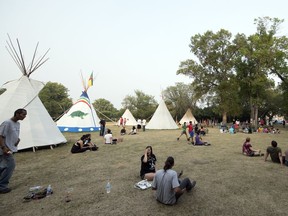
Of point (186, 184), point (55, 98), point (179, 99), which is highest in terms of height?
point (179, 99)

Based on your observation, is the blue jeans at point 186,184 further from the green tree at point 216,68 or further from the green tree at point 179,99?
the green tree at point 179,99

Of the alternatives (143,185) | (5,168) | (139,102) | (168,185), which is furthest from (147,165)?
(139,102)

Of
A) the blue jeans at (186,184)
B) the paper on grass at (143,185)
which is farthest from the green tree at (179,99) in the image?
the blue jeans at (186,184)

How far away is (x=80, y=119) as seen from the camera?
19156mm

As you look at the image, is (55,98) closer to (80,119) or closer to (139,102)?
(139,102)

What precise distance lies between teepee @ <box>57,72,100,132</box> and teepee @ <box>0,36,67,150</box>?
7522 millimetres

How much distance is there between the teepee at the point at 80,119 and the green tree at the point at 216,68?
16.0m

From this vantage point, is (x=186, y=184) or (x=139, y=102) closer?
(x=186, y=184)

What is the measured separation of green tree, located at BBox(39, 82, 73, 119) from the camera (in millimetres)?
50688

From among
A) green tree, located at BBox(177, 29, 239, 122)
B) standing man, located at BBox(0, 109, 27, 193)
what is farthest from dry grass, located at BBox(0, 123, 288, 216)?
green tree, located at BBox(177, 29, 239, 122)

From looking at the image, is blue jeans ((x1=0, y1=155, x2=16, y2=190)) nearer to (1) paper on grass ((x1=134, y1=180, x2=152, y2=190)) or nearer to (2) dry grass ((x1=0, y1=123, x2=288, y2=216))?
(2) dry grass ((x1=0, y1=123, x2=288, y2=216))

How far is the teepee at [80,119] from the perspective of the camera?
18.8m

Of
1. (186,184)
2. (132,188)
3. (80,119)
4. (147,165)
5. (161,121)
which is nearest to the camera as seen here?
(186,184)

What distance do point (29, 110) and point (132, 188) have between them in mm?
8352
